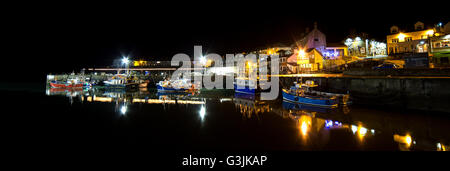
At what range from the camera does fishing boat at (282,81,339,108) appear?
17.3 meters

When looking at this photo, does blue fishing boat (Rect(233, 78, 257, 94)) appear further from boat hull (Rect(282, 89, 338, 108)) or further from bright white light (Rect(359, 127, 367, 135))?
bright white light (Rect(359, 127, 367, 135))

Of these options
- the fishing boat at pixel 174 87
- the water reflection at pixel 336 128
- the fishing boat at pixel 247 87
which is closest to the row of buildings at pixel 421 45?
the water reflection at pixel 336 128

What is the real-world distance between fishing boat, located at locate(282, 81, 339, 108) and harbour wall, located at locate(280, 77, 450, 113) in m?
3.25

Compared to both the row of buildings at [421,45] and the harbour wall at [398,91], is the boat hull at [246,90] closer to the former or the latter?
the harbour wall at [398,91]

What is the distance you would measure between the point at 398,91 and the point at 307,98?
22.9 feet

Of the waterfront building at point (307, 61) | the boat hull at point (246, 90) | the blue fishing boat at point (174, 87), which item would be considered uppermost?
the waterfront building at point (307, 61)

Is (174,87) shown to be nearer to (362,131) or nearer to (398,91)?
(362,131)

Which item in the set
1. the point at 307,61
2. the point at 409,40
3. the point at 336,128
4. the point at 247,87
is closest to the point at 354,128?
the point at 336,128

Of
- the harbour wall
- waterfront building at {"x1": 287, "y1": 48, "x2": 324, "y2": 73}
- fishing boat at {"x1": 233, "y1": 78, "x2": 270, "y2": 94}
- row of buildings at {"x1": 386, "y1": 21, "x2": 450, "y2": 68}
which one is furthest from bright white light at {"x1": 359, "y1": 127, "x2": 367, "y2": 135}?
waterfront building at {"x1": 287, "y1": 48, "x2": 324, "y2": 73}

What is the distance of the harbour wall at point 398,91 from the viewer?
1434cm

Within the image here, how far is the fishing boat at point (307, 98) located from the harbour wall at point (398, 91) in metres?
3.25
